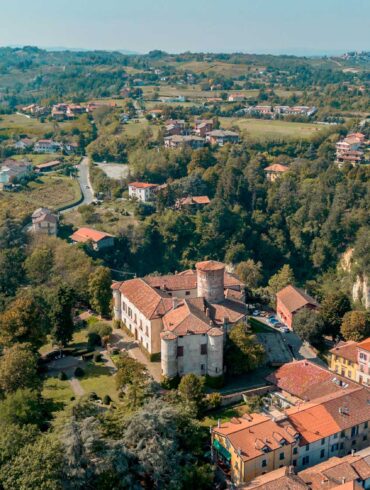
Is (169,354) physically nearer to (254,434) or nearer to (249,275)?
(254,434)

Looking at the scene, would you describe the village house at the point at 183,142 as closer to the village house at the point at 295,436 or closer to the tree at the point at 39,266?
the tree at the point at 39,266

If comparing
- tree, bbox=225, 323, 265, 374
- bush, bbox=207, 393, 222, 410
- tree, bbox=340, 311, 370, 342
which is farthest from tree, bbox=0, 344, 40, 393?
tree, bbox=340, 311, 370, 342

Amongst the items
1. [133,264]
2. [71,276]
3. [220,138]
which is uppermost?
[220,138]

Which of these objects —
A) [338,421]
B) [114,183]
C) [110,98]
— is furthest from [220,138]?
[338,421]

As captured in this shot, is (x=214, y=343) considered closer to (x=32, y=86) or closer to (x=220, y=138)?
(x=220, y=138)

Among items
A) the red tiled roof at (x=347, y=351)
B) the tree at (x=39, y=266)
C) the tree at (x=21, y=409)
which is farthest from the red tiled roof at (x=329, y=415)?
the tree at (x=39, y=266)

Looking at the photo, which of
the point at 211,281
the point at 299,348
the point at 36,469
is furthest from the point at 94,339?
the point at 36,469
